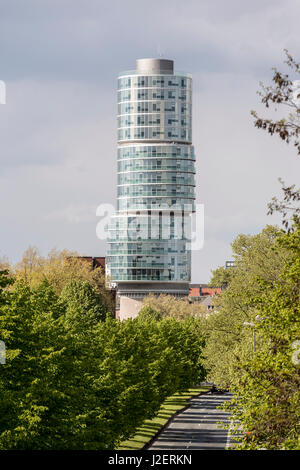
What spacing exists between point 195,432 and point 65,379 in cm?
4449

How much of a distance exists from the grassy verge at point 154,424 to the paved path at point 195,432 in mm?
880

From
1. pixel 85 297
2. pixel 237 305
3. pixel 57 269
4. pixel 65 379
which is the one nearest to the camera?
pixel 65 379

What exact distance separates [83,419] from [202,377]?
81599 millimetres

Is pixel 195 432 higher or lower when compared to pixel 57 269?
lower

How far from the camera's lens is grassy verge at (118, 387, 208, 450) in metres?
74.3

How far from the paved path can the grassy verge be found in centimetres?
88

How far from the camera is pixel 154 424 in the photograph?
8944cm

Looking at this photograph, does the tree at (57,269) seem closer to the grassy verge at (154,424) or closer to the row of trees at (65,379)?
the grassy verge at (154,424)

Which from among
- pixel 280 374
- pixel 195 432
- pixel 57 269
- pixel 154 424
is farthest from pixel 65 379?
pixel 57 269

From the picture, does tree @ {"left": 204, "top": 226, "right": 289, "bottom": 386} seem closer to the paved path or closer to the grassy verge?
the paved path

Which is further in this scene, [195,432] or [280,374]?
[195,432]

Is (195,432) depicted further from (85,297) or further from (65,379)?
(65,379)

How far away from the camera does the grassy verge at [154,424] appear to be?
7432cm
